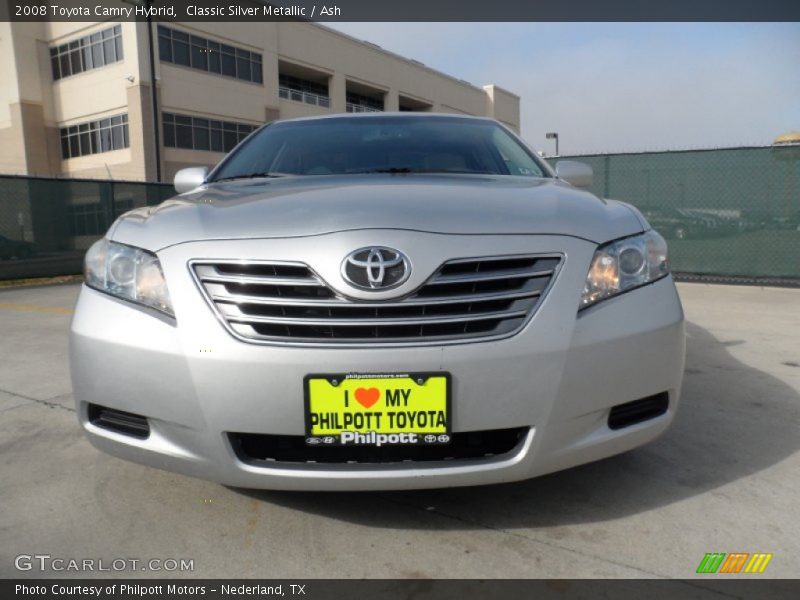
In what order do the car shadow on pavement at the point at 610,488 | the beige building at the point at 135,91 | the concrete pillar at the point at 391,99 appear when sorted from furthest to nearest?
1. the concrete pillar at the point at 391,99
2. the beige building at the point at 135,91
3. the car shadow on pavement at the point at 610,488

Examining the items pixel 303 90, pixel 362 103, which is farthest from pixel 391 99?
pixel 303 90

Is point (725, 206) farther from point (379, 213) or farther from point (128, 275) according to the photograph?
point (128, 275)

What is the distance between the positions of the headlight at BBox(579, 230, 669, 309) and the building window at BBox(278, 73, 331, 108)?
32399 millimetres

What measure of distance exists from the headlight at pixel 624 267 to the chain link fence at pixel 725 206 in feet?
21.8

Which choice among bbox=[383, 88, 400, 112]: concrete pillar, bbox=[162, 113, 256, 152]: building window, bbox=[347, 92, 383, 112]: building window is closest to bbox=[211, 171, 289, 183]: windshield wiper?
bbox=[162, 113, 256, 152]: building window

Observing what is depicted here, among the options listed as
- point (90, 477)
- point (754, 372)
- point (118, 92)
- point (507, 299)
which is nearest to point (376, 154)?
point (507, 299)

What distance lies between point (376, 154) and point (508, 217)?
3.94ft

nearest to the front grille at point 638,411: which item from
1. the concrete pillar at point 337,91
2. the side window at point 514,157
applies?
the side window at point 514,157

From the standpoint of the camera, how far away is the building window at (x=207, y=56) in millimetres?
26000

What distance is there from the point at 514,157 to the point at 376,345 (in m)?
1.70

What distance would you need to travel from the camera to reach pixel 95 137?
91.4 ft

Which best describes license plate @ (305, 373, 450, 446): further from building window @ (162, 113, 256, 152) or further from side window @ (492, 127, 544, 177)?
building window @ (162, 113, 256, 152)

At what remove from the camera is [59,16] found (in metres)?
27.9

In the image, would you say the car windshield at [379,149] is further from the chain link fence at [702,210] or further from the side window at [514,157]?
the chain link fence at [702,210]
